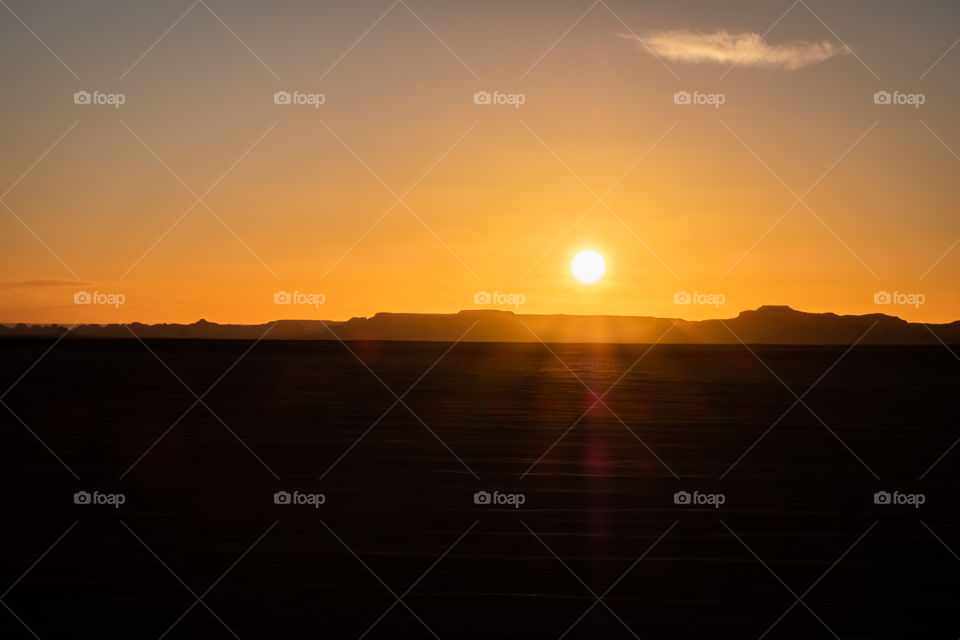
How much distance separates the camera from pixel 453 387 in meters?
26.2

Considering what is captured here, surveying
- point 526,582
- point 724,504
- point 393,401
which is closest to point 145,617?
point 526,582

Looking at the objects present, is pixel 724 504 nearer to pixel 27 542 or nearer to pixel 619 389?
pixel 27 542

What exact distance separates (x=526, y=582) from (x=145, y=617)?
3014 millimetres

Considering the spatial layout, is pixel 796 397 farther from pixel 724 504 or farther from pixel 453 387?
pixel 724 504

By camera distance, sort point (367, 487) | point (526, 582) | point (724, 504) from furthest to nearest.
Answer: point (367, 487), point (724, 504), point (526, 582)

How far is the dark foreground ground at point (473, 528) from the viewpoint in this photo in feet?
19.9

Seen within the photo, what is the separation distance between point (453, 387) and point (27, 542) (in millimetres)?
18936

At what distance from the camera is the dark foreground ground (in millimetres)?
6074

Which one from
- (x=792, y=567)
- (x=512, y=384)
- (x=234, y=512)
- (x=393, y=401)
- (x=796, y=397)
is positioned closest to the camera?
(x=792, y=567)

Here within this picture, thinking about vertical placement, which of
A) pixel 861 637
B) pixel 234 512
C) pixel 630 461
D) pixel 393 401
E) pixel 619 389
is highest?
pixel 619 389

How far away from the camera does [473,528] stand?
831 centimetres

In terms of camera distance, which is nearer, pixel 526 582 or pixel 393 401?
pixel 526 582

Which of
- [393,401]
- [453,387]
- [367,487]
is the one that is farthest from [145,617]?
[453,387]

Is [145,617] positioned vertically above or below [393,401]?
below
